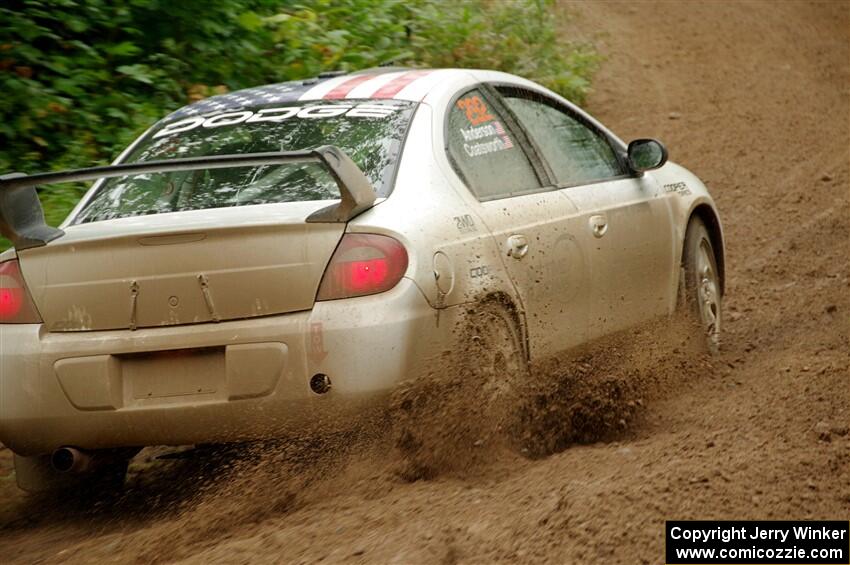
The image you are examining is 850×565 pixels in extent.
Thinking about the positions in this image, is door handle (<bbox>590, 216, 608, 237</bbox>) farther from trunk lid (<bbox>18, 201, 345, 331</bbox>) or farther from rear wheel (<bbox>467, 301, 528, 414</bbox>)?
trunk lid (<bbox>18, 201, 345, 331</bbox>)

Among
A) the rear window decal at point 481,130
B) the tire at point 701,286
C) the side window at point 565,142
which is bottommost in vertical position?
the tire at point 701,286

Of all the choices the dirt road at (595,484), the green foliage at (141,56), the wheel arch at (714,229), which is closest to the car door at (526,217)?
the dirt road at (595,484)

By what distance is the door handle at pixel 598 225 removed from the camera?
547 cm

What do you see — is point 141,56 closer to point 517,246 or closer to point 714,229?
point 714,229

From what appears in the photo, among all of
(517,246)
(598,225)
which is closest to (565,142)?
(598,225)

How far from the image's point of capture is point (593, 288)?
5.41 meters

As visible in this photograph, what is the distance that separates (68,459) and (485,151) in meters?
2.05

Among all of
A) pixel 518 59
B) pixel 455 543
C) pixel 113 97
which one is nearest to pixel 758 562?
pixel 455 543

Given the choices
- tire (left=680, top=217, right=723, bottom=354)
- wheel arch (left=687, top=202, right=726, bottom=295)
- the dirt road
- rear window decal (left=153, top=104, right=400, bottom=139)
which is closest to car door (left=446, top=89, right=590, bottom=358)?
rear window decal (left=153, top=104, right=400, bottom=139)

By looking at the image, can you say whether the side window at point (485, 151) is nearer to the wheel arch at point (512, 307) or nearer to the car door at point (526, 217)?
the car door at point (526, 217)

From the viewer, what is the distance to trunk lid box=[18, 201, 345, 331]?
4117 millimetres

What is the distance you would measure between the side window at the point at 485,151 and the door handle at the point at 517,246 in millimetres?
197

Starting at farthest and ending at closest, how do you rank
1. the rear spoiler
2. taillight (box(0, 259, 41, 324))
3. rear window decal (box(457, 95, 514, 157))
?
rear window decal (box(457, 95, 514, 157)) < taillight (box(0, 259, 41, 324)) < the rear spoiler

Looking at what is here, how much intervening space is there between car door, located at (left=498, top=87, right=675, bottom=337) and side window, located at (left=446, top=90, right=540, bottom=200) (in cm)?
20
